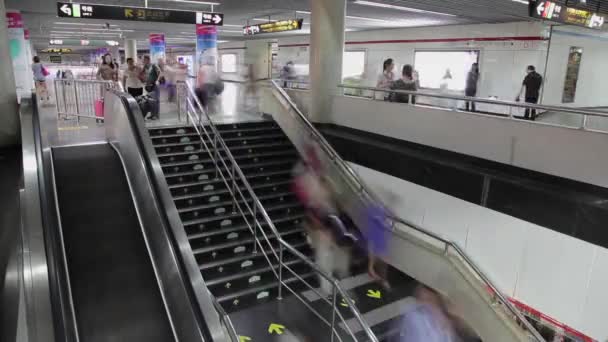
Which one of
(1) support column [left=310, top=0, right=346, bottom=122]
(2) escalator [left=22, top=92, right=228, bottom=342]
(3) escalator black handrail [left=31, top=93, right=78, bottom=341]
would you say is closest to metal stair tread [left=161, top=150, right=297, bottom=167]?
(2) escalator [left=22, top=92, right=228, bottom=342]

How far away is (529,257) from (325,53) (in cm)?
584

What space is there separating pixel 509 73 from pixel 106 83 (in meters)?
11.2

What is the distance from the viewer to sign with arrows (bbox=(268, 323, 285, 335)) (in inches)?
228

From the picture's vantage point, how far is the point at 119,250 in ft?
18.6

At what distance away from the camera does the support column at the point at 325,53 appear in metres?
9.66

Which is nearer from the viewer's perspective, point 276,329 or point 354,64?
point 276,329

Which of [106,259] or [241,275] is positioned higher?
[106,259]

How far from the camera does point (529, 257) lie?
7.51 meters

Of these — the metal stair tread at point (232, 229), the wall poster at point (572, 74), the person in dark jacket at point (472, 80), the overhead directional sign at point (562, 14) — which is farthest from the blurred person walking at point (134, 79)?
the wall poster at point (572, 74)

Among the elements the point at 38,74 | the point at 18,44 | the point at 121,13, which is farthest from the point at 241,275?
the point at 18,44

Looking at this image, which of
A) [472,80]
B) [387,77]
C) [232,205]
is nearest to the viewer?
[232,205]

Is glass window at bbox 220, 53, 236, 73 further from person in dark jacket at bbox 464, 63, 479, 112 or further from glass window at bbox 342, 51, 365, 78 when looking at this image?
person in dark jacket at bbox 464, 63, 479, 112

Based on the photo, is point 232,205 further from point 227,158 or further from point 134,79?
point 134,79

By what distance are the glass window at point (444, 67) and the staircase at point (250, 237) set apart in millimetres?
7512
